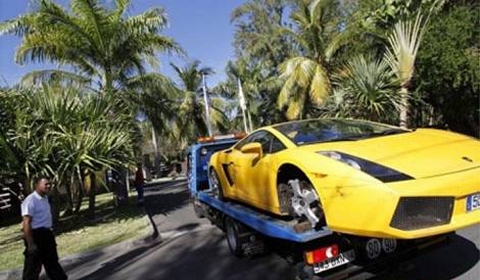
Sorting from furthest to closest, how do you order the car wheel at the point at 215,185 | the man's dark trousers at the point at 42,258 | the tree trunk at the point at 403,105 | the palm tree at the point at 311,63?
the palm tree at the point at 311,63, the tree trunk at the point at 403,105, the car wheel at the point at 215,185, the man's dark trousers at the point at 42,258

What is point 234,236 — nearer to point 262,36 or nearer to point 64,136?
point 64,136

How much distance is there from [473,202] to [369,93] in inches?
358

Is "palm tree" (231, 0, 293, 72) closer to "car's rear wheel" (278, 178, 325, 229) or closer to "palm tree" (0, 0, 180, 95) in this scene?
"palm tree" (0, 0, 180, 95)

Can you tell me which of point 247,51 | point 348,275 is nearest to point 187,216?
point 348,275

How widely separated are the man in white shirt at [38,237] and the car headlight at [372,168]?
3988mm

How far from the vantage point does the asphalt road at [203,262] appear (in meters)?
5.80

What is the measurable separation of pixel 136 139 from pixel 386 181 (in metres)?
12.8

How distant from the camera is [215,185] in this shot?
27.3 feet

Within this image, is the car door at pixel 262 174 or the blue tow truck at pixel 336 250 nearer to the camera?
the blue tow truck at pixel 336 250

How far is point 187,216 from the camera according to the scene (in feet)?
43.3

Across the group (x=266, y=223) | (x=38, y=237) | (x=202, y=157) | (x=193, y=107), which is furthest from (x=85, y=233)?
(x=193, y=107)

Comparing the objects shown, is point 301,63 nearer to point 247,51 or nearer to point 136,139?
point 136,139

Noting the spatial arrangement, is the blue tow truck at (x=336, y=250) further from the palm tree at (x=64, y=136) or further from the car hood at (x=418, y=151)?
the palm tree at (x=64, y=136)

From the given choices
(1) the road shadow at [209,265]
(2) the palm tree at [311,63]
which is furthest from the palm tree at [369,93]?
(2) the palm tree at [311,63]
